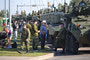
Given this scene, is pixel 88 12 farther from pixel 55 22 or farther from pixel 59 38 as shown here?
pixel 55 22

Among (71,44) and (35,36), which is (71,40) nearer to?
(71,44)

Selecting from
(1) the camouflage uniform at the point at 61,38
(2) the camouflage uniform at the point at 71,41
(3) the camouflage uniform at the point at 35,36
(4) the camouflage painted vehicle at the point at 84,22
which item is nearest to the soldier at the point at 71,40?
(2) the camouflage uniform at the point at 71,41

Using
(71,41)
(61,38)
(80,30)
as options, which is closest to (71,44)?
(71,41)

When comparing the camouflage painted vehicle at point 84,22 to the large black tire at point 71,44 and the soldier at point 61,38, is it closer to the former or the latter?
the large black tire at point 71,44

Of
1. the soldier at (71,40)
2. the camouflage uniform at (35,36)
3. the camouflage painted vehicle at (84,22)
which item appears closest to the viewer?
the camouflage painted vehicle at (84,22)

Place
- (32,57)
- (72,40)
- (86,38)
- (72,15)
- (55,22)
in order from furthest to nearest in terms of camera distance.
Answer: (55,22) < (72,15) < (72,40) < (86,38) < (32,57)

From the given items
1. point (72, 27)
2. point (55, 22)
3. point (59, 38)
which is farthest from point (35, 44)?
point (55, 22)

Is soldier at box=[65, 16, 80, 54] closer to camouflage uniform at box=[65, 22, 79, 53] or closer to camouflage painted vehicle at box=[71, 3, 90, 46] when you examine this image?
camouflage uniform at box=[65, 22, 79, 53]

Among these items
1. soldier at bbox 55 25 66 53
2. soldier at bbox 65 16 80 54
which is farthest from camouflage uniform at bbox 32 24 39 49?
soldier at bbox 65 16 80 54

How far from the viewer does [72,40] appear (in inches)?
582

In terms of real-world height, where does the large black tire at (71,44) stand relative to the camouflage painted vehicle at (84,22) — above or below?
below

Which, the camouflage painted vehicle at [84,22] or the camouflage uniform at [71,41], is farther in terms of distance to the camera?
the camouflage uniform at [71,41]

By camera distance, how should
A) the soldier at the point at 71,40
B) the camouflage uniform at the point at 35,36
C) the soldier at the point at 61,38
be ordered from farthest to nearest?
the camouflage uniform at the point at 35,36
the soldier at the point at 61,38
the soldier at the point at 71,40

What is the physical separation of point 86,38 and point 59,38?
2087 millimetres
